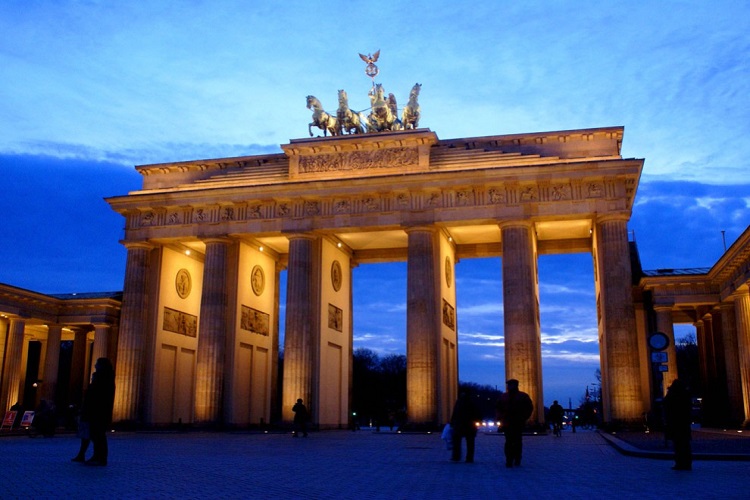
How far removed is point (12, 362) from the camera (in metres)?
45.1

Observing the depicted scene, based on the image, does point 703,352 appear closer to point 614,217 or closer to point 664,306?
point 664,306

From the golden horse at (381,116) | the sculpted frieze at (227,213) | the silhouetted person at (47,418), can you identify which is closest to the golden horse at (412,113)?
the golden horse at (381,116)

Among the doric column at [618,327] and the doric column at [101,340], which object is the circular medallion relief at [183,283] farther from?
the doric column at [618,327]

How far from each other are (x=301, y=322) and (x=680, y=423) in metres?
26.6

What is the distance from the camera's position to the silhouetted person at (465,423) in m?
16.8

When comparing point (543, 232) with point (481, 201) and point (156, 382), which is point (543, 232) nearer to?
point (481, 201)

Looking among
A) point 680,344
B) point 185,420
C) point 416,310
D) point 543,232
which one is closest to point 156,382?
point 185,420

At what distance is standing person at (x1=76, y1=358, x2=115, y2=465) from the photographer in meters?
14.0

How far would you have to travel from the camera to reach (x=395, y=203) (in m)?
39.4

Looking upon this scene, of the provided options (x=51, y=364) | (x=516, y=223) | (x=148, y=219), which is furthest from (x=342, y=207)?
(x=51, y=364)

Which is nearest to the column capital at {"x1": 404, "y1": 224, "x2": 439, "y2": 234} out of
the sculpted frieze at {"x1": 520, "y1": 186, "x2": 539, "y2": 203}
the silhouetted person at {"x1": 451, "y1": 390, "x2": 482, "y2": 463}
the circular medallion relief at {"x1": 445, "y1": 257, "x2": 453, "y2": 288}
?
the circular medallion relief at {"x1": 445, "y1": 257, "x2": 453, "y2": 288}

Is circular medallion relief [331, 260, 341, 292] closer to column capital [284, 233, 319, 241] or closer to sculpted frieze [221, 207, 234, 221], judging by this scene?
column capital [284, 233, 319, 241]

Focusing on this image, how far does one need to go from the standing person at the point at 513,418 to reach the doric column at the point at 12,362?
37618 mm

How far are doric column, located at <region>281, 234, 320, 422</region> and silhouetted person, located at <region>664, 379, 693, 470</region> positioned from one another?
83.8 feet
